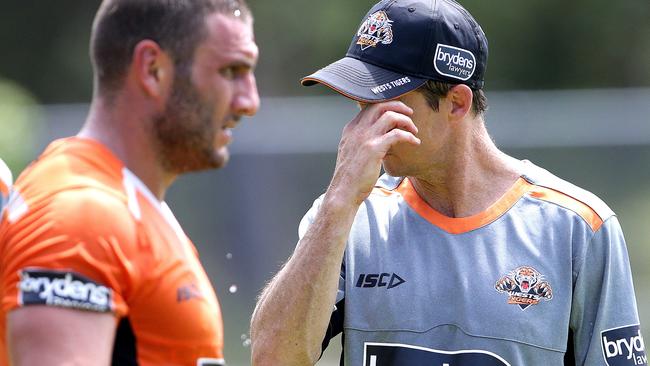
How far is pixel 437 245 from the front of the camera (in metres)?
4.23

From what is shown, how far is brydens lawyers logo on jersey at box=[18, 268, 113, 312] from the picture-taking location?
2.67 meters

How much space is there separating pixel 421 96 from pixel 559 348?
1.03 m

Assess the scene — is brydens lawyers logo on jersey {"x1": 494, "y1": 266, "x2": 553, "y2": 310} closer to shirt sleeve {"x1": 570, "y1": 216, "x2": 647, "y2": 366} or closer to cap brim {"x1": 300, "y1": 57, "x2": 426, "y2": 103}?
shirt sleeve {"x1": 570, "y1": 216, "x2": 647, "y2": 366}

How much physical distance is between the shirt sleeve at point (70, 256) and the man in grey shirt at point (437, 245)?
1.31m

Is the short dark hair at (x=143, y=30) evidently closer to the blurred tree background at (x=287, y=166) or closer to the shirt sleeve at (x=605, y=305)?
the shirt sleeve at (x=605, y=305)

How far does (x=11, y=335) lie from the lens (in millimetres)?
2689

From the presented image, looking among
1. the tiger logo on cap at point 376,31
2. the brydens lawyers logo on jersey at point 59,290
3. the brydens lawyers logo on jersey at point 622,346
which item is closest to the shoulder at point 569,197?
the brydens lawyers logo on jersey at point 622,346

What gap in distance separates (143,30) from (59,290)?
690 mm

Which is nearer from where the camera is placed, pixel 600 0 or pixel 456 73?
pixel 456 73

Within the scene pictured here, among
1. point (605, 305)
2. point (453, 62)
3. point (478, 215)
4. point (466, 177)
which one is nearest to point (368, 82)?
point (453, 62)

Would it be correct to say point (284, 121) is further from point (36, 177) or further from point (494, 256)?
point (36, 177)

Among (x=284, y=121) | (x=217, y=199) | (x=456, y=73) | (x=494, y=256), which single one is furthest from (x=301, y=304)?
(x=284, y=121)

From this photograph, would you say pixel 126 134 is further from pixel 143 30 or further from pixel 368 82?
pixel 368 82

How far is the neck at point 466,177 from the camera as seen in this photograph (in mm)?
4285
